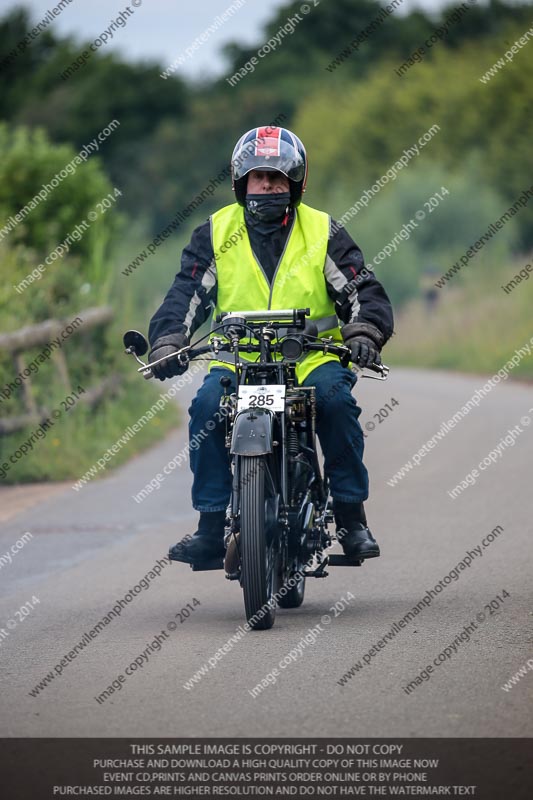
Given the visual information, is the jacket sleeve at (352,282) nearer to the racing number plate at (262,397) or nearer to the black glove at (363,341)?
the black glove at (363,341)

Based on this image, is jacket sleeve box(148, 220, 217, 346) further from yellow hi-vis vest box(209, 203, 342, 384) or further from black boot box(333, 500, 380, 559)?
black boot box(333, 500, 380, 559)

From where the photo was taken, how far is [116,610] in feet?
25.7

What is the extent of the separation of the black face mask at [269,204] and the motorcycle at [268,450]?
490 mm

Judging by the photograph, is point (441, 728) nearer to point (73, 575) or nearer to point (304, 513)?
point (304, 513)

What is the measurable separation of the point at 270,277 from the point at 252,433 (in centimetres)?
83

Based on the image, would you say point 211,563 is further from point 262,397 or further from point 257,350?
point 257,350

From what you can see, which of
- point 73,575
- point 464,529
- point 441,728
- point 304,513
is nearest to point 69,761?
point 441,728

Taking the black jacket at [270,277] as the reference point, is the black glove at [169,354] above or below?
below

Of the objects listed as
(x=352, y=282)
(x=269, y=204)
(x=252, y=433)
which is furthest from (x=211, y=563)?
(x=269, y=204)

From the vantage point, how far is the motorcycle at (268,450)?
6656 millimetres

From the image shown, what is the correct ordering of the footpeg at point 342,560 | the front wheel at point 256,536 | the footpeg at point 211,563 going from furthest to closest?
1. the footpeg at point 342,560
2. the footpeg at point 211,563
3. the front wheel at point 256,536

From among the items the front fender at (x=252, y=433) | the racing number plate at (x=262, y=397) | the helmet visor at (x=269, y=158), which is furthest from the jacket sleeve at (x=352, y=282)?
the front fender at (x=252, y=433)

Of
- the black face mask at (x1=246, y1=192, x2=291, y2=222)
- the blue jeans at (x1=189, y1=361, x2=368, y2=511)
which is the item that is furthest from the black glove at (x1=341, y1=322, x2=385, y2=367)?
the black face mask at (x1=246, y1=192, x2=291, y2=222)

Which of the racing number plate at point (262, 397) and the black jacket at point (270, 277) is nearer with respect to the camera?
the racing number plate at point (262, 397)
